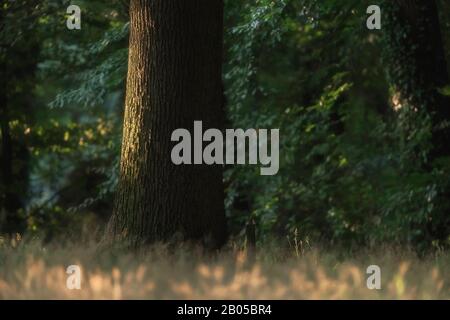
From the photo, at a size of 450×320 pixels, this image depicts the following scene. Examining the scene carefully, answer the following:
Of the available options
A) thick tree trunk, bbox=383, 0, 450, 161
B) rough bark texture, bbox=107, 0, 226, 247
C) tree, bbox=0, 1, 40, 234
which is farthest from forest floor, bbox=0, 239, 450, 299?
tree, bbox=0, 1, 40, 234

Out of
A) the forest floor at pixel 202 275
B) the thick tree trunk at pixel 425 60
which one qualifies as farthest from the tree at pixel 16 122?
the forest floor at pixel 202 275

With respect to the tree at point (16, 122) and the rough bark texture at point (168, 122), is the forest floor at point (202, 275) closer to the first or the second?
the rough bark texture at point (168, 122)

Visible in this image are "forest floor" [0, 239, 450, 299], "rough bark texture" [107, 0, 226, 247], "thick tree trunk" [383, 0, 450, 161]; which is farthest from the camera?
"thick tree trunk" [383, 0, 450, 161]

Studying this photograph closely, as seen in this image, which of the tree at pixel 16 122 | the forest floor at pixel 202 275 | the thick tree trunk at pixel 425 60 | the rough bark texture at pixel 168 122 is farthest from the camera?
the tree at pixel 16 122

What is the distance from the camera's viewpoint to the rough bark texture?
10320mm

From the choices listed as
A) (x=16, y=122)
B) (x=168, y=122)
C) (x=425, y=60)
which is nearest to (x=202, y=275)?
(x=168, y=122)

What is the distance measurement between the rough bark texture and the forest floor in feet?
2.21

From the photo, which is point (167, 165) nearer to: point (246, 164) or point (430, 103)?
point (430, 103)

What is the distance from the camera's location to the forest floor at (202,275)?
24.9 feet

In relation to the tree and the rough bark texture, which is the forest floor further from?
the tree

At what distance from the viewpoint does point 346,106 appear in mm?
18016

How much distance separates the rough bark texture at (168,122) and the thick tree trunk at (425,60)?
12.4 feet
